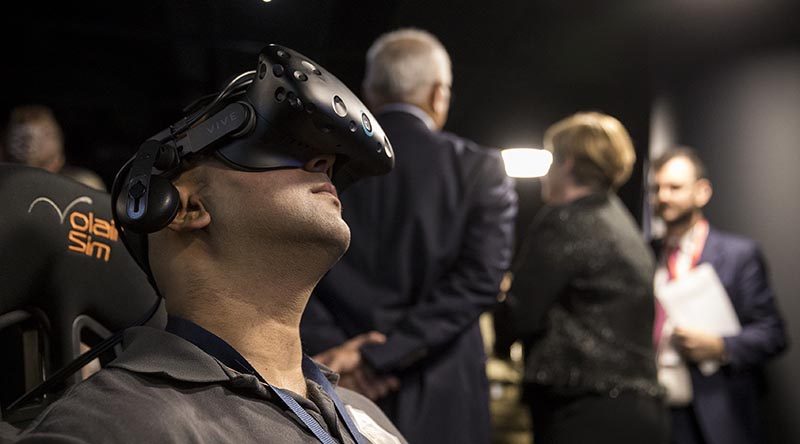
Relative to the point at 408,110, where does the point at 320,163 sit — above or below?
below

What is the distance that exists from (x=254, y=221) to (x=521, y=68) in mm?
1507

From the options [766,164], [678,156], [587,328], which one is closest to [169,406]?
[587,328]

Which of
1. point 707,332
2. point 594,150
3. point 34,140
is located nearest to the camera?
point 34,140

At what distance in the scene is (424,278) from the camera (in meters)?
1.89

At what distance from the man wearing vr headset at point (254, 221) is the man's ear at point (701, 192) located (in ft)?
7.98

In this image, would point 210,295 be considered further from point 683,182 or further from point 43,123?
point 683,182

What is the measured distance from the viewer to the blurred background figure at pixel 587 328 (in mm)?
2215

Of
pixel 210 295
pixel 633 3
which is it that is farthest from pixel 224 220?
pixel 633 3

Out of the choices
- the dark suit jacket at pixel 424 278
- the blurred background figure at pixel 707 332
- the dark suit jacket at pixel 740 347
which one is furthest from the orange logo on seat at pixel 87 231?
the dark suit jacket at pixel 740 347

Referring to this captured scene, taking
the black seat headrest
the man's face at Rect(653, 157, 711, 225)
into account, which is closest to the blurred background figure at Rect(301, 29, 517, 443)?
the black seat headrest

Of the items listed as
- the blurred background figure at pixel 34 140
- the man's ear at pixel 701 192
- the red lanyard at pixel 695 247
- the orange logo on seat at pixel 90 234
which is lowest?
the red lanyard at pixel 695 247

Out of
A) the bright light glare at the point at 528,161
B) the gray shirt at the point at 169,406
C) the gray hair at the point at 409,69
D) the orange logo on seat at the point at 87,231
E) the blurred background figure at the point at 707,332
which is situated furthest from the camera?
the bright light glare at the point at 528,161

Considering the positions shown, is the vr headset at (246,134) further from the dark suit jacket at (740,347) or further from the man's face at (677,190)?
the man's face at (677,190)

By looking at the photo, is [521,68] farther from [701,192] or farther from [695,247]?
[701,192]
